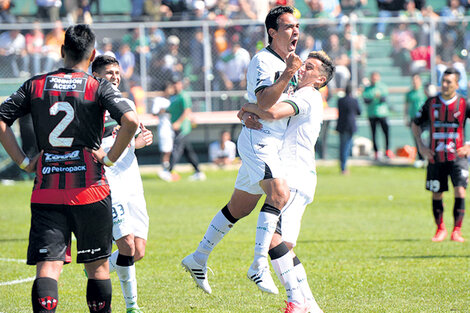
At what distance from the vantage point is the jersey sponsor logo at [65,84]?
5.08 m

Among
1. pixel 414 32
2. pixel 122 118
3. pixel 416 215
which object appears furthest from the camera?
pixel 414 32

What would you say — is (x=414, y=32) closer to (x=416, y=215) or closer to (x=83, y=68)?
(x=416, y=215)

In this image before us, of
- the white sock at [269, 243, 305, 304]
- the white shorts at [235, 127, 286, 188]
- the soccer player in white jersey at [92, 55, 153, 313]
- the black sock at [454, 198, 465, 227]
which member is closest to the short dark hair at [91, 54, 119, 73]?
the soccer player in white jersey at [92, 55, 153, 313]

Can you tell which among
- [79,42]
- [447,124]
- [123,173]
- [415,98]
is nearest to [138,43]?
[415,98]

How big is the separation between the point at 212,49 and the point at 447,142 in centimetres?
1254

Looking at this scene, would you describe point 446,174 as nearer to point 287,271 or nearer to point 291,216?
point 291,216

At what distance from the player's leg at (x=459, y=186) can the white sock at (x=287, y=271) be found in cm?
513

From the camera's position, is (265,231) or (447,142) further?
(447,142)

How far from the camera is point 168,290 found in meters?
7.82

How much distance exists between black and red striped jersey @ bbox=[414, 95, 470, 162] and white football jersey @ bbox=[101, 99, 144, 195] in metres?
5.41

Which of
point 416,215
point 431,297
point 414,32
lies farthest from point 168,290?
point 414,32

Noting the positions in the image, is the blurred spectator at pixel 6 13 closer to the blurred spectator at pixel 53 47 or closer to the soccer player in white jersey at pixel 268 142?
the blurred spectator at pixel 53 47

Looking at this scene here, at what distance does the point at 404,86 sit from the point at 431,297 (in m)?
17.9

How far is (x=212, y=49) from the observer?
22.5 m
